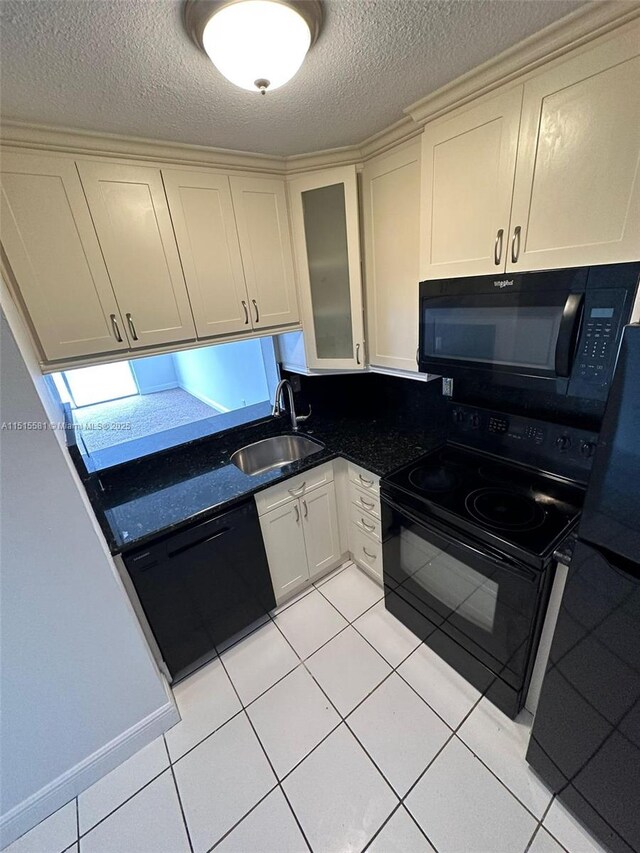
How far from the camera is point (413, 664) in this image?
1.68 metres

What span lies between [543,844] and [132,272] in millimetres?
2580

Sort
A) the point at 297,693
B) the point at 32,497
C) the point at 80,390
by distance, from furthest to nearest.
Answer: the point at 80,390
the point at 297,693
the point at 32,497

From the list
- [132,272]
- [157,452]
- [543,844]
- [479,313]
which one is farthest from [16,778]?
[479,313]

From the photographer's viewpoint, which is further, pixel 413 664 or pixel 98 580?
pixel 413 664

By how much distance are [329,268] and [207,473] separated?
1.31 m

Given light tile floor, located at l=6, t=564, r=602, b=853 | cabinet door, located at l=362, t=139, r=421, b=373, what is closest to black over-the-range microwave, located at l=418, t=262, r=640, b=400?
cabinet door, located at l=362, t=139, r=421, b=373

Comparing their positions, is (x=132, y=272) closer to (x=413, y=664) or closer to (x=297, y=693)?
(x=297, y=693)

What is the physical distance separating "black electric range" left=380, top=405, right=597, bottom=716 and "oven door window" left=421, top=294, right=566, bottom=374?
1.43 ft

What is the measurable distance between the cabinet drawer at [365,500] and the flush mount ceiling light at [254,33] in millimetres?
1683

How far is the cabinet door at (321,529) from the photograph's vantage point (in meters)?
1.96

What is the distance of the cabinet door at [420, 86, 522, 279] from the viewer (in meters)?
1.15

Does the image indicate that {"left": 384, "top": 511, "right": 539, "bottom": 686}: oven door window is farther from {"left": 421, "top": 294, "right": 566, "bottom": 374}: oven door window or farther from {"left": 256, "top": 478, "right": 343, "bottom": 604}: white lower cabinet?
{"left": 421, "top": 294, "right": 566, "bottom": 374}: oven door window

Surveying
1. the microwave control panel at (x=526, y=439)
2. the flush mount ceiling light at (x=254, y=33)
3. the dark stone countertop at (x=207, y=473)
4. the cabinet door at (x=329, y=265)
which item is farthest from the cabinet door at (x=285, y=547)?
the flush mount ceiling light at (x=254, y=33)

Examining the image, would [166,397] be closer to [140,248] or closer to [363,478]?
[140,248]
